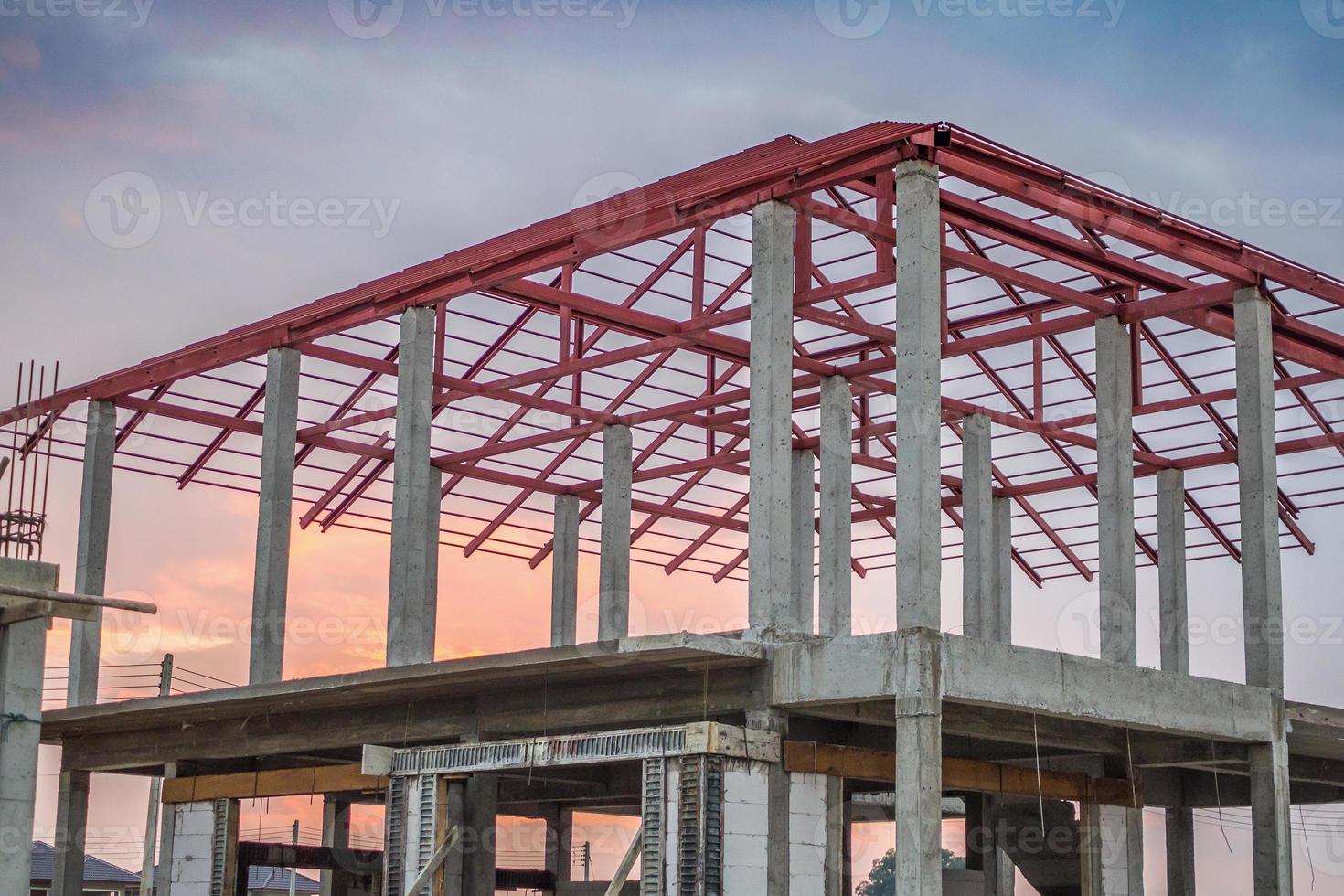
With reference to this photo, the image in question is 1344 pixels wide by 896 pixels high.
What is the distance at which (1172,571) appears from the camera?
125 ft

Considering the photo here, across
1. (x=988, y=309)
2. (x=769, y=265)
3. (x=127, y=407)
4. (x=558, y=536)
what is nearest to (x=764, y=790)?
(x=769, y=265)

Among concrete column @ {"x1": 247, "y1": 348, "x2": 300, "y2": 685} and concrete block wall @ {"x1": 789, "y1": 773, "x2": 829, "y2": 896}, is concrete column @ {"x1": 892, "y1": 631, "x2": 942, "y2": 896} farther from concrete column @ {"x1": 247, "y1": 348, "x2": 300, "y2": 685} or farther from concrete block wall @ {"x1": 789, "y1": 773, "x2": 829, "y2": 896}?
concrete column @ {"x1": 247, "y1": 348, "x2": 300, "y2": 685}

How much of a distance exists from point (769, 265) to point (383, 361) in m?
13.4

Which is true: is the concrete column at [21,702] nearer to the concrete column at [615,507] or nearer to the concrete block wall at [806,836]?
the concrete block wall at [806,836]

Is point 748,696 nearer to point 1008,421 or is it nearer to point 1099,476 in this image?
point 1099,476

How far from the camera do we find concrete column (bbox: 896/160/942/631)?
21.5 meters

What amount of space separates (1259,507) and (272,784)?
1629 cm

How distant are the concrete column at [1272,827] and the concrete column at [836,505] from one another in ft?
36.1

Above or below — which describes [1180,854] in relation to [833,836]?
below

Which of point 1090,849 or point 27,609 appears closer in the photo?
point 27,609

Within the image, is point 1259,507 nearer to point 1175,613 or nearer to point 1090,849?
point 1090,849

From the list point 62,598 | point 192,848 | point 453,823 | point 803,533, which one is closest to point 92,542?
point 192,848

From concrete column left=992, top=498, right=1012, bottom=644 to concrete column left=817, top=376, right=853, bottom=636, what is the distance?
168 inches

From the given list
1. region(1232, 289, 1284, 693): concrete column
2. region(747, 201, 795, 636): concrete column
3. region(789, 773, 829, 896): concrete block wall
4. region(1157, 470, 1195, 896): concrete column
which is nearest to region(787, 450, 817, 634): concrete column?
region(1157, 470, 1195, 896): concrete column
